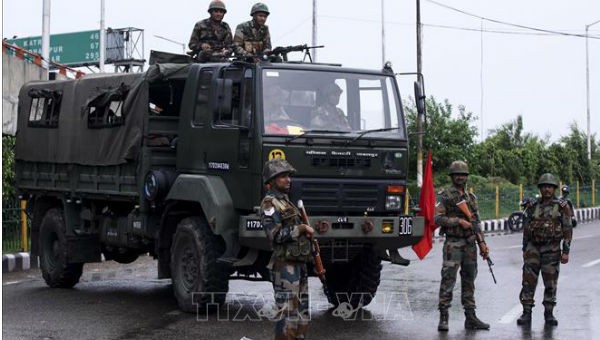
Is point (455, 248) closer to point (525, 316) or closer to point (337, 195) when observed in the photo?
point (525, 316)

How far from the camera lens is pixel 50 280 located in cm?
1353

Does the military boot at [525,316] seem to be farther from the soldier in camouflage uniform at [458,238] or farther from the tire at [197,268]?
the tire at [197,268]

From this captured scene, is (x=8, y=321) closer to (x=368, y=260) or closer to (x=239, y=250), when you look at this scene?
(x=239, y=250)

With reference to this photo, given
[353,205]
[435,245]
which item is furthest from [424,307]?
[435,245]

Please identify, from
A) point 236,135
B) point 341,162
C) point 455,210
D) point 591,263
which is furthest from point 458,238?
point 591,263

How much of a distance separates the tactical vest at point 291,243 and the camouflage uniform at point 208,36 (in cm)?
448

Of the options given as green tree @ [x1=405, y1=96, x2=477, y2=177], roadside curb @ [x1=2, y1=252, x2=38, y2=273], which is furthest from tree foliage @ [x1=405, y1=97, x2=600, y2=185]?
roadside curb @ [x1=2, y1=252, x2=38, y2=273]

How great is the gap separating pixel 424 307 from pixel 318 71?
293cm

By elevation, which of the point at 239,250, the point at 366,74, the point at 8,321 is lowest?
the point at 8,321

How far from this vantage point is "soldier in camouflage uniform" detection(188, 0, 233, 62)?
39.6ft

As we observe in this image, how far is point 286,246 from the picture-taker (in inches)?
315

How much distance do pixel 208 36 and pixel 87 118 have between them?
1.90 metres

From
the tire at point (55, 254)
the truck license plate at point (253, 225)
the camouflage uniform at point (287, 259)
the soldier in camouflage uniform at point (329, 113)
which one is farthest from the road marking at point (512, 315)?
the tire at point (55, 254)

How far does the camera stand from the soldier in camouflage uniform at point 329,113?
1027 cm
